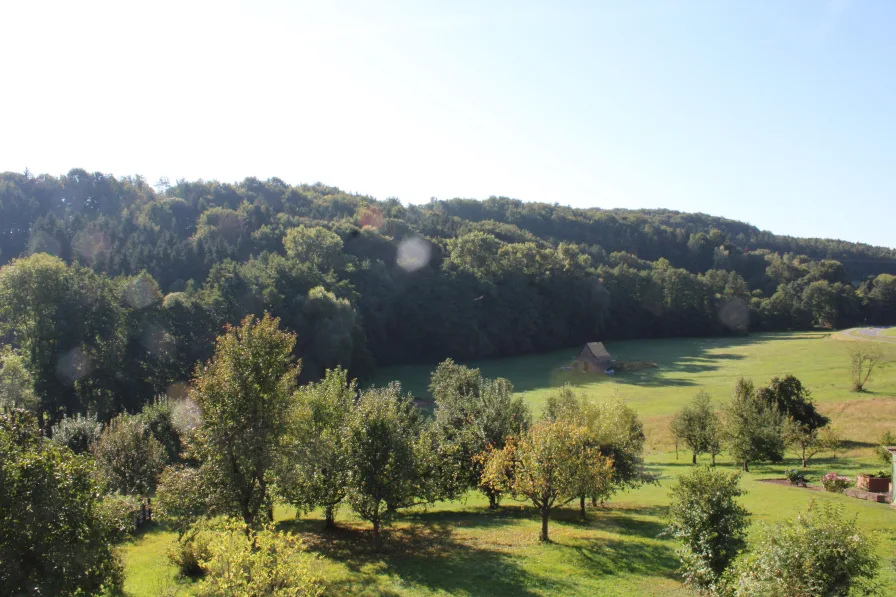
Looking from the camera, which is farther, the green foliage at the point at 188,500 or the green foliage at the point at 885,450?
the green foliage at the point at 885,450

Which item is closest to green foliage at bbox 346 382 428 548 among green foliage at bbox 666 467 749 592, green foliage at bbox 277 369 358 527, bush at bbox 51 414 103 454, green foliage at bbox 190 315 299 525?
green foliage at bbox 277 369 358 527

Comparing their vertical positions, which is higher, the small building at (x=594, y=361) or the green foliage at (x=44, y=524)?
the green foliage at (x=44, y=524)

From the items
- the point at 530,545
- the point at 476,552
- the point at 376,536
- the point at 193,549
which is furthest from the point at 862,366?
the point at 193,549

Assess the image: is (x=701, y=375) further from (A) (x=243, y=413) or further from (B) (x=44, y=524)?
(B) (x=44, y=524)

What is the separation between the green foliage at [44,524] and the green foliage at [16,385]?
3656 centimetres

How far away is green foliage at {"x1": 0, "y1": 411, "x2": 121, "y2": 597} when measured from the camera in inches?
418

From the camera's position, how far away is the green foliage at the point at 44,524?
1062 cm

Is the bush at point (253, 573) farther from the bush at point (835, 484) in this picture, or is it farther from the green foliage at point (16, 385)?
the green foliage at point (16, 385)

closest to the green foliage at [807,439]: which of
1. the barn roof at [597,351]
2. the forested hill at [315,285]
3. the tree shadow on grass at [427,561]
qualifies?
the tree shadow on grass at [427,561]

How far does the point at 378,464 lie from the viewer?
19.5m

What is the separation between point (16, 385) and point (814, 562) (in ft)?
174

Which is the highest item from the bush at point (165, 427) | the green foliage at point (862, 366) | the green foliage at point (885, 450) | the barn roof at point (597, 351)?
the green foliage at point (862, 366)

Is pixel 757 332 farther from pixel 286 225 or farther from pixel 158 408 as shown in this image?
pixel 158 408

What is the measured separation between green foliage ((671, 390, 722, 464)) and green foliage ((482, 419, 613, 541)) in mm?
20165
